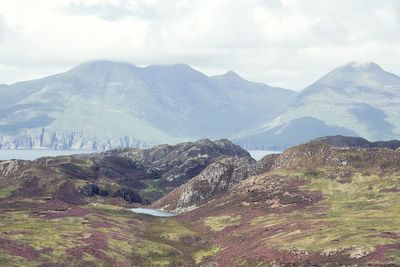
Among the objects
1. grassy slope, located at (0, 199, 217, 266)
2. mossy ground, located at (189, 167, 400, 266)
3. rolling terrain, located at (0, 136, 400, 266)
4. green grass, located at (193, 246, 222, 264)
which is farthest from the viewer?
green grass, located at (193, 246, 222, 264)

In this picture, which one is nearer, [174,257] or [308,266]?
[308,266]

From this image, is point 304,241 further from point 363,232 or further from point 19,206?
point 19,206

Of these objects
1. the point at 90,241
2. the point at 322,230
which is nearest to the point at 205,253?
the point at 90,241

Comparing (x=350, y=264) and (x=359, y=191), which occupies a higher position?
(x=359, y=191)

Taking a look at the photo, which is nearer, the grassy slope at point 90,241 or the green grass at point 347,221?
the green grass at point 347,221

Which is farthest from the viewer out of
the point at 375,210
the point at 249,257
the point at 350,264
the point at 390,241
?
the point at 375,210

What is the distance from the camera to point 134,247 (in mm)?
139250

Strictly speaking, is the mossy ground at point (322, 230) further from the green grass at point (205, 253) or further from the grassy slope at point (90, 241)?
the grassy slope at point (90, 241)

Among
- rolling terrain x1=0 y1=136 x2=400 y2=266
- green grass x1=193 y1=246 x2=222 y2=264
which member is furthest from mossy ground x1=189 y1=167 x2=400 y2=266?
green grass x1=193 y1=246 x2=222 y2=264

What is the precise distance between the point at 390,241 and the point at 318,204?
76130 millimetres

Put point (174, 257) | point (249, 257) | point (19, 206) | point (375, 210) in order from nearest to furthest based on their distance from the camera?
point (249, 257), point (174, 257), point (375, 210), point (19, 206)

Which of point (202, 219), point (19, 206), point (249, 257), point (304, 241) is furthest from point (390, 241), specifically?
point (19, 206)

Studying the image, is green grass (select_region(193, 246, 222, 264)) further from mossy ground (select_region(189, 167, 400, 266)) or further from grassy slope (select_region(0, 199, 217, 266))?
mossy ground (select_region(189, 167, 400, 266))

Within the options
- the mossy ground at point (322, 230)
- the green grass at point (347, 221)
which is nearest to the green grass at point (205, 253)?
the mossy ground at point (322, 230)
